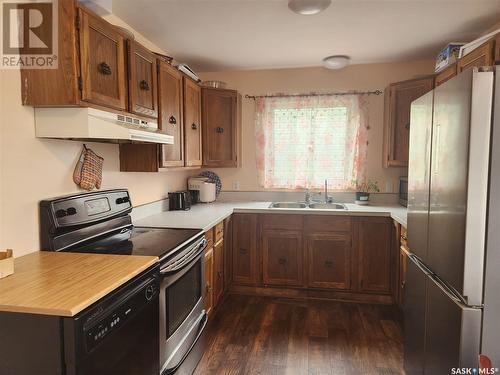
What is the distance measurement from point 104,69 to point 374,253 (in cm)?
264

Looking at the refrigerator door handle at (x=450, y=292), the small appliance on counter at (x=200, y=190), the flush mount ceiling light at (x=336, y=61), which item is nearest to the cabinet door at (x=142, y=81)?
the small appliance on counter at (x=200, y=190)

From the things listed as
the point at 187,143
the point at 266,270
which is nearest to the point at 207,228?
Answer: the point at 187,143

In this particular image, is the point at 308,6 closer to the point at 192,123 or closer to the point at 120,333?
the point at 192,123

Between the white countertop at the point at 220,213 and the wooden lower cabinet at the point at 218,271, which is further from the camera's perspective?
the wooden lower cabinet at the point at 218,271

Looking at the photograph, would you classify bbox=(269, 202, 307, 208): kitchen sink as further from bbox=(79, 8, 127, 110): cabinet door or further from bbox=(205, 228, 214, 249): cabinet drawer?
bbox=(79, 8, 127, 110): cabinet door

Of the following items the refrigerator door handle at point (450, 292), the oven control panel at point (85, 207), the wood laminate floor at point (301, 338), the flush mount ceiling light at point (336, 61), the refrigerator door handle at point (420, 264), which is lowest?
the wood laminate floor at point (301, 338)

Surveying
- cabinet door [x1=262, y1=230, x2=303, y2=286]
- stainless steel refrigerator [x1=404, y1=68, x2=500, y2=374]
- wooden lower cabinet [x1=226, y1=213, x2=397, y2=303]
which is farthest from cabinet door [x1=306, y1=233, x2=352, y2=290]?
stainless steel refrigerator [x1=404, y1=68, x2=500, y2=374]

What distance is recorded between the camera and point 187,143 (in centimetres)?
290

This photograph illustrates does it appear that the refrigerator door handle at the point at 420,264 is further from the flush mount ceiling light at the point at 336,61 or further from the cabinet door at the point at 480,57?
the flush mount ceiling light at the point at 336,61

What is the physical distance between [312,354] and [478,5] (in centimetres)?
263

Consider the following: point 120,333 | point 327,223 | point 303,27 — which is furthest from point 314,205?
point 120,333

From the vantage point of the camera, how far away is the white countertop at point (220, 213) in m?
2.45

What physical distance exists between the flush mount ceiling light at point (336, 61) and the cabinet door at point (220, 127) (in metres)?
0.99

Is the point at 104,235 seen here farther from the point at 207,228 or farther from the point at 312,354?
the point at 312,354
